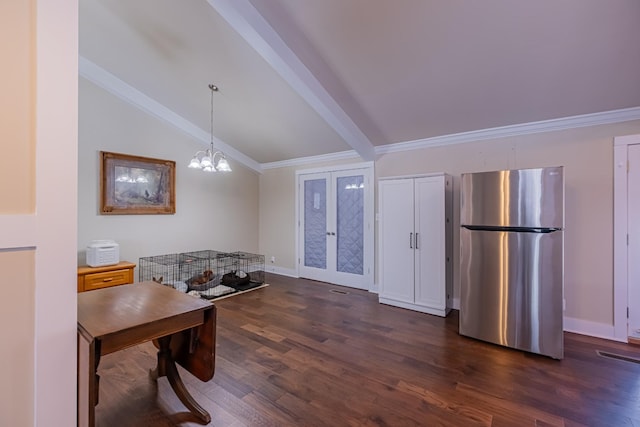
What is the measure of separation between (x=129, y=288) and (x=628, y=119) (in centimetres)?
474

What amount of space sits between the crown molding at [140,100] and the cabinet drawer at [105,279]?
241 cm

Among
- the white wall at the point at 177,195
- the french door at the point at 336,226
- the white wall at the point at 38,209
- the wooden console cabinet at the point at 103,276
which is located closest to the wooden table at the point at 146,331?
the white wall at the point at 38,209

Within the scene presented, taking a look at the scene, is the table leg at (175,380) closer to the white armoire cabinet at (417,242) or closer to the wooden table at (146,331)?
the wooden table at (146,331)

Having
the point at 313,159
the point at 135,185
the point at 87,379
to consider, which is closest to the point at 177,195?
the point at 135,185

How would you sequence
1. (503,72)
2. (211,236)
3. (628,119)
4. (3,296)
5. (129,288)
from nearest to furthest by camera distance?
(3,296)
(129,288)
(503,72)
(628,119)
(211,236)

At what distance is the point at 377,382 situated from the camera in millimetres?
2188

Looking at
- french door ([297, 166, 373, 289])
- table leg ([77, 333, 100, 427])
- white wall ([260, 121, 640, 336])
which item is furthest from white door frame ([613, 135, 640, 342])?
table leg ([77, 333, 100, 427])

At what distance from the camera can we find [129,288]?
2.02 m

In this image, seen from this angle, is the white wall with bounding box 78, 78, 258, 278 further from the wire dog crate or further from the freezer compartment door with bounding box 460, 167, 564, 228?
the freezer compartment door with bounding box 460, 167, 564, 228

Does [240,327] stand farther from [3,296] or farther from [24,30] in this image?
[24,30]

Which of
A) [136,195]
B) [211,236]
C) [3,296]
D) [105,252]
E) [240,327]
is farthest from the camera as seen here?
[211,236]

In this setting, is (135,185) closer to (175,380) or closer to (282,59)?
(282,59)

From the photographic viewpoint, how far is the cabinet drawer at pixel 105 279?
3.45 metres

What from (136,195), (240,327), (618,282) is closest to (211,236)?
(136,195)
